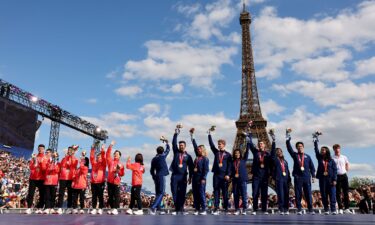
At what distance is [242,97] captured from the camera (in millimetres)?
54531

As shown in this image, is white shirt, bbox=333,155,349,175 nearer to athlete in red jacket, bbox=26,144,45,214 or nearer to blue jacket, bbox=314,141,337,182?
blue jacket, bbox=314,141,337,182

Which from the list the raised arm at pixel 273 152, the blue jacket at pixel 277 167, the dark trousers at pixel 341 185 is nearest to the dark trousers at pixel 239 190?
the blue jacket at pixel 277 167

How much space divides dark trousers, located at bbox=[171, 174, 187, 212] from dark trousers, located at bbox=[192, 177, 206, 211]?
14.5 inches

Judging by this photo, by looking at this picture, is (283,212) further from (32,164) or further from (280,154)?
(32,164)

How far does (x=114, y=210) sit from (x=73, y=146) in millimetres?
2514

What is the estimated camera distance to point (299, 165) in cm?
1044

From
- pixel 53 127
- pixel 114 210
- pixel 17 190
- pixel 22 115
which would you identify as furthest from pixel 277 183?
pixel 53 127

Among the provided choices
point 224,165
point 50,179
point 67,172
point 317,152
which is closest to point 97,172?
point 67,172

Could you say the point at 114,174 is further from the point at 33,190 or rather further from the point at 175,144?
the point at 33,190

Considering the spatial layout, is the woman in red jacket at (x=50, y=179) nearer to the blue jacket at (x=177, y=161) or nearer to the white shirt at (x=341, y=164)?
the blue jacket at (x=177, y=161)

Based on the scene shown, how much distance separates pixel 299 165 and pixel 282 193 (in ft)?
3.20

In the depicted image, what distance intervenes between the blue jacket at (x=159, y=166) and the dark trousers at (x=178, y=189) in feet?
1.12

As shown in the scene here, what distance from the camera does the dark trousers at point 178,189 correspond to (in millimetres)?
9844

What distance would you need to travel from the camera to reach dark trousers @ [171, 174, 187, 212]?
9.84 meters
